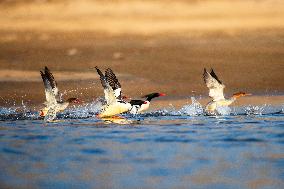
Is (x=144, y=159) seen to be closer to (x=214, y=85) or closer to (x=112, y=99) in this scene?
(x=112, y=99)

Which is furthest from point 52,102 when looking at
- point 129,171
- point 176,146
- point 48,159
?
point 129,171

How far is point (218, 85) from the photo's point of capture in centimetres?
3250

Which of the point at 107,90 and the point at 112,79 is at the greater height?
the point at 112,79

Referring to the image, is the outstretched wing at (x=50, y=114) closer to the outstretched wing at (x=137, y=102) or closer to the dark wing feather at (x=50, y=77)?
the dark wing feather at (x=50, y=77)

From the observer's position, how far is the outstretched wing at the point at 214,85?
105ft

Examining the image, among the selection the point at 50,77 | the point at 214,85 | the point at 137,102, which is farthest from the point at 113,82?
the point at 214,85

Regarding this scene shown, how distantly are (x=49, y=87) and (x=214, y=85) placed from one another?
9.25 metres

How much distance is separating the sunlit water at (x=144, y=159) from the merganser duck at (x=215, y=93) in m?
12.4

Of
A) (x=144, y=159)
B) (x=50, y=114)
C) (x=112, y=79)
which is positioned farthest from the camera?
(x=50, y=114)

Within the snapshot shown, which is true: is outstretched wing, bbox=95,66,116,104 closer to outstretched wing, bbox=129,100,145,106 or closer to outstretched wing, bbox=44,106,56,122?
outstretched wing, bbox=129,100,145,106

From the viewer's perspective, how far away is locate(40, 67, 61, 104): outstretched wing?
27.9 m

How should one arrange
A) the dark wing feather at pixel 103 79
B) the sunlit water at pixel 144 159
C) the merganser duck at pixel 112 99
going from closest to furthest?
the sunlit water at pixel 144 159 < the dark wing feather at pixel 103 79 < the merganser duck at pixel 112 99

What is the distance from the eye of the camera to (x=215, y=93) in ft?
108

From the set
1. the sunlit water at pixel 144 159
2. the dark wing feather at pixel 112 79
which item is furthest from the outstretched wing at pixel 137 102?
the sunlit water at pixel 144 159
